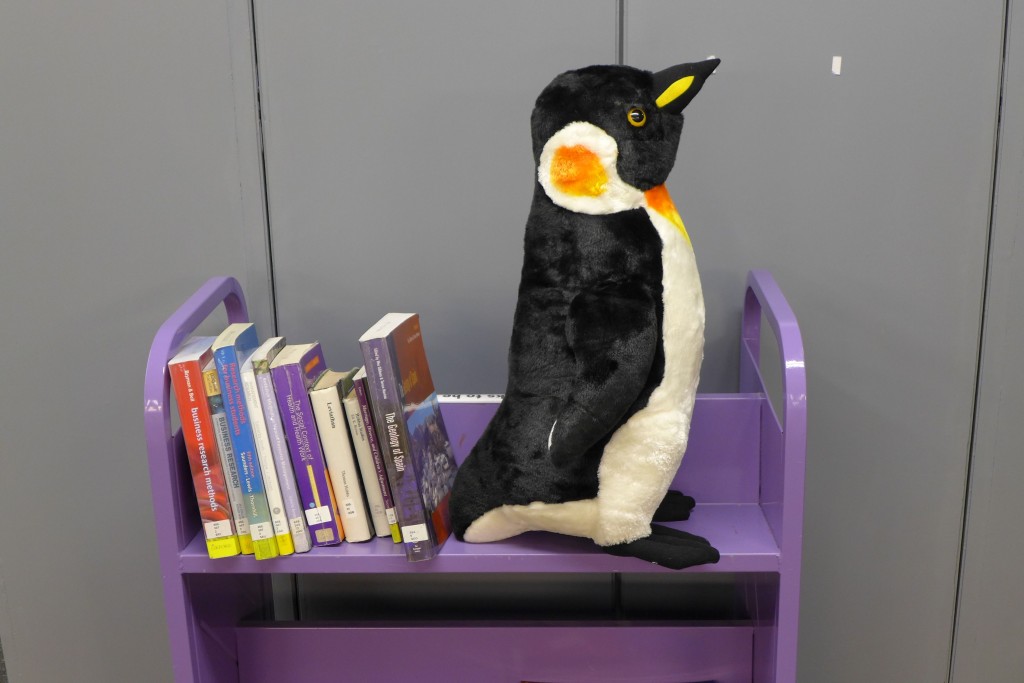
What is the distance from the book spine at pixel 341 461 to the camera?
1.17 metres

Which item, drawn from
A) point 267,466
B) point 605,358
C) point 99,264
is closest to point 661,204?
point 605,358

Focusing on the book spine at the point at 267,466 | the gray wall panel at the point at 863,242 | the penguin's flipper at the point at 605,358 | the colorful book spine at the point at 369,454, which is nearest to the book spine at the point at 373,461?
the colorful book spine at the point at 369,454

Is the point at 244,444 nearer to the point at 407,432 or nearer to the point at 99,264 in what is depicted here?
the point at 407,432

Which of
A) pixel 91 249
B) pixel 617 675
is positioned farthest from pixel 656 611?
pixel 91 249

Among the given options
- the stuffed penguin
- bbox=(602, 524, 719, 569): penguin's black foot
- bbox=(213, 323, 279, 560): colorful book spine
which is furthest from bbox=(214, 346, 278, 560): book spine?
bbox=(602, 524, 719, 569): penguin's black foot

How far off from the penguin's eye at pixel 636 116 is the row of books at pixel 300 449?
386 mm

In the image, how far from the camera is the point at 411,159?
55.2 inches

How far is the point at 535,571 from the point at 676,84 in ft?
2.10

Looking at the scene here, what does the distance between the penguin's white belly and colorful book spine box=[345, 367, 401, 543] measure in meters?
0.19

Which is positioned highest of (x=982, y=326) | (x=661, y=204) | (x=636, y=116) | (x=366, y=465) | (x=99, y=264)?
(x=636, y=116)

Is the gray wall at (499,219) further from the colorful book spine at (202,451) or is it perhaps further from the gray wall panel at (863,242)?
the colorful book spine at (202,451)

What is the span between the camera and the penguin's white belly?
3.58 ft

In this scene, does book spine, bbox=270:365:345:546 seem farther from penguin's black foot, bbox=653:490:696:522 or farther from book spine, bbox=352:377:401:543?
penguin's black foot, bbox=653:490:696:522

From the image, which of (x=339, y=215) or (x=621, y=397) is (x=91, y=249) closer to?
(x=339, y=215)
